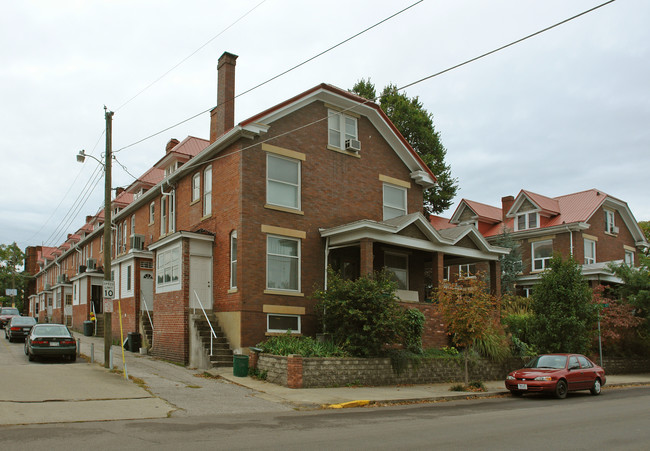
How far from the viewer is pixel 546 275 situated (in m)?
25.1

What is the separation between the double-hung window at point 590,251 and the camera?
1465 inches

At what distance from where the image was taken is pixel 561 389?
17516 mm

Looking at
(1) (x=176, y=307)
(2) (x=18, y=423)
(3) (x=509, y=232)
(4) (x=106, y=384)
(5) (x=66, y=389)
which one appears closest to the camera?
(2) (x=18, y=423)

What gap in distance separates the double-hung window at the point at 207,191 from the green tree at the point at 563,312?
14.6m

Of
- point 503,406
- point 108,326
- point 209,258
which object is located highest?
point 209,258

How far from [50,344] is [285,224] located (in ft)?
31.6

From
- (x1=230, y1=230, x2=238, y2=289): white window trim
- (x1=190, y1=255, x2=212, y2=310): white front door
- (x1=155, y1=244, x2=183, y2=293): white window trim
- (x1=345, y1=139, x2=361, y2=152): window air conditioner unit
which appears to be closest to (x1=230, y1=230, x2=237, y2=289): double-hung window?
(x1=230, y1=230, x2=238, y2=289): white window trim

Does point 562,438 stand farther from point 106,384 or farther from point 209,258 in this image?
point 209,258

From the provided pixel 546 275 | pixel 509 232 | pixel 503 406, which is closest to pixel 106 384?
pixel 503 406

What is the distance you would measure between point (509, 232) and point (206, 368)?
25522 mm

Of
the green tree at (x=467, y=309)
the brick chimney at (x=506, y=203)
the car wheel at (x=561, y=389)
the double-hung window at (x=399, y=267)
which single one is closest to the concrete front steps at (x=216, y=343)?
the green tree at (x=467, y=309)

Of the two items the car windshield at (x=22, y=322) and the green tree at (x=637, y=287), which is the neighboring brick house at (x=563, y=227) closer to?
the green tree at (x=637, y=287)

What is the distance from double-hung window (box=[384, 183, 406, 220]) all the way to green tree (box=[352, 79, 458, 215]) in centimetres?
1450

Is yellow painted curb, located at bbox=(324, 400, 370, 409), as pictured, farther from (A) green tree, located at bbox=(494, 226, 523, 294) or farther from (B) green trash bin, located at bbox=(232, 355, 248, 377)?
(A) green tree, located at bbox=(494, 226, 523, 294)
